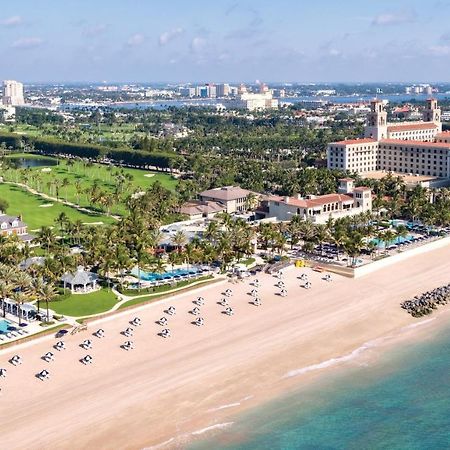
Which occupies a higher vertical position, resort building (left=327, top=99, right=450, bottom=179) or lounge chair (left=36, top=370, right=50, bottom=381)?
resort building (left=327, top=99, right=450, bottom=179)

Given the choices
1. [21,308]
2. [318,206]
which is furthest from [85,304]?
[318,206]

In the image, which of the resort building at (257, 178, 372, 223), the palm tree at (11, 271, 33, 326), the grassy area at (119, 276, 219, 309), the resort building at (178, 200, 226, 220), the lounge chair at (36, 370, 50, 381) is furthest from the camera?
the resort building at (178, 200, 226, 220)

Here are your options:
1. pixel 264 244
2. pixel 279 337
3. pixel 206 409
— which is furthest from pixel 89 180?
pixel 206 409

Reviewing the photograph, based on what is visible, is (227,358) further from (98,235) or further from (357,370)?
(98,235)

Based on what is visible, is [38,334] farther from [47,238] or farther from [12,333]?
[47,238]

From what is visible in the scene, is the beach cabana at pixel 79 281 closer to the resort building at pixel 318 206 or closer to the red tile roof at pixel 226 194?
the resort building at pixel 318 206

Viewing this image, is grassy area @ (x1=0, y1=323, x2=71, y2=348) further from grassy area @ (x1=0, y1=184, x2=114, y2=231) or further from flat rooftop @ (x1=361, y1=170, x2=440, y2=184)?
flat rooftop @ (x1=361, y1=170, x2=440, y2=184)

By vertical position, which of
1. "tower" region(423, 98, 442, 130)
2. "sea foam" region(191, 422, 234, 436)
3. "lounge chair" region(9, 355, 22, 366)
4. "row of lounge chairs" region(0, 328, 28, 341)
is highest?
"tower" region(423, 98, 442, 130)

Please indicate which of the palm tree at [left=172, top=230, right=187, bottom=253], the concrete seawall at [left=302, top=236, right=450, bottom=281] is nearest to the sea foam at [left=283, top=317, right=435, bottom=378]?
the concrete seawall at [left=302, top=236, right=450, bottom=281]
